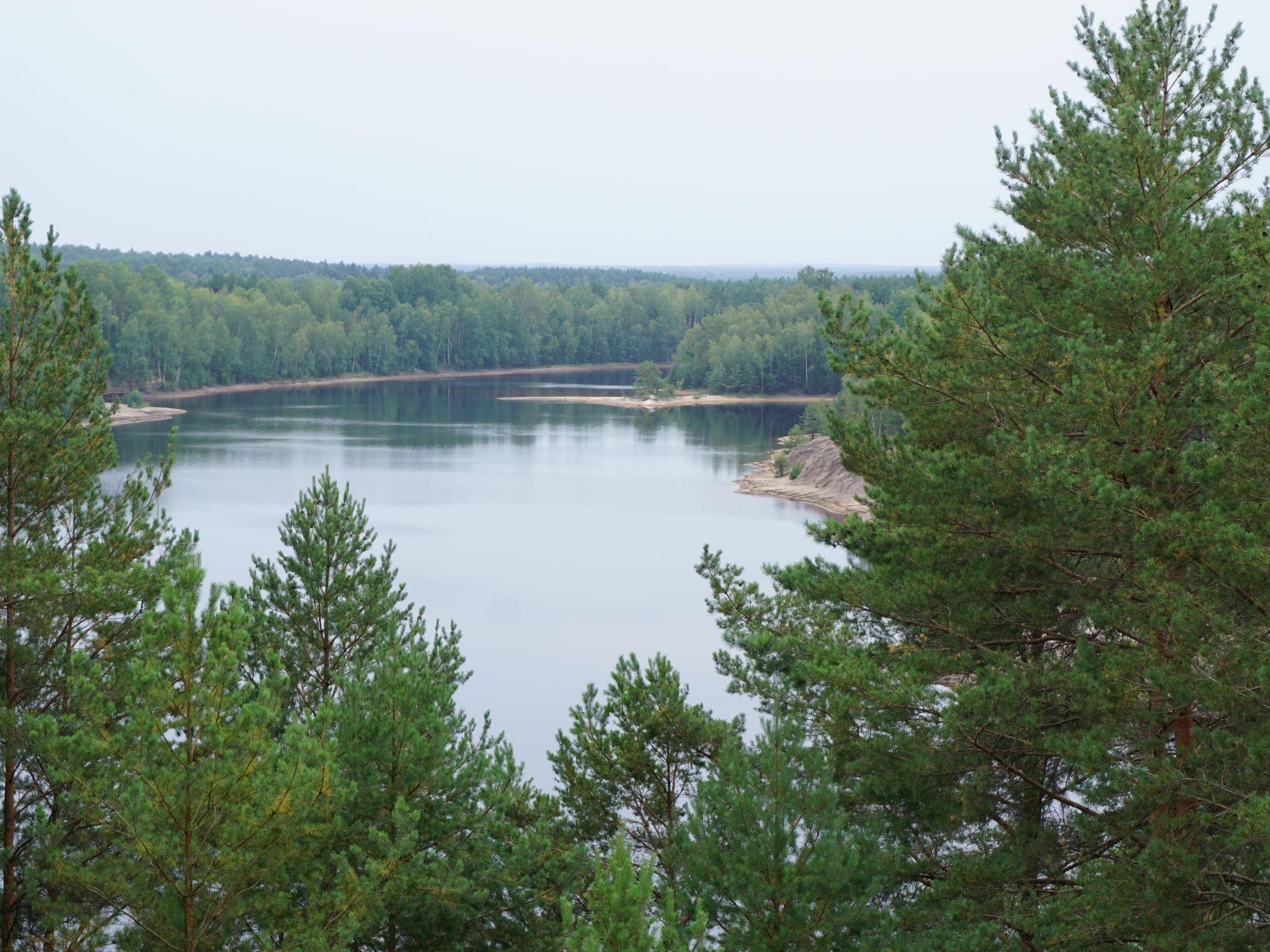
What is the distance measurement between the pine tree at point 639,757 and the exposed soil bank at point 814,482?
37964 millimetres

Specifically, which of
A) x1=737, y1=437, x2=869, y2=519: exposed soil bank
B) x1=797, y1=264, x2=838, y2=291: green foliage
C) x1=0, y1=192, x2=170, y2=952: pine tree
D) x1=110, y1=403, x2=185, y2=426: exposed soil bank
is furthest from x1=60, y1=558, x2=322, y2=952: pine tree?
x1=797, y1=264, x2=838, y2=291: green foliage

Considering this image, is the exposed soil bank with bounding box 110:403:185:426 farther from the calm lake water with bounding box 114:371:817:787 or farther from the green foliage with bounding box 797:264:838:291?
the green foliage with bounding box 797:264:838:291

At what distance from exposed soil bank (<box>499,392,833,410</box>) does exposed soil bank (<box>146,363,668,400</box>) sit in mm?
16045

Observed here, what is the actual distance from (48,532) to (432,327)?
102m

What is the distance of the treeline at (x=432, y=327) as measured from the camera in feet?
281

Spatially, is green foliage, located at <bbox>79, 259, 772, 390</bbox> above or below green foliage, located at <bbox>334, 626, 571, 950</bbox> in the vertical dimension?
above

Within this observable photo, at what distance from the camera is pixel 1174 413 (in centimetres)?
779

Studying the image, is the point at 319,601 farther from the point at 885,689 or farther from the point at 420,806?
the point at 885,689

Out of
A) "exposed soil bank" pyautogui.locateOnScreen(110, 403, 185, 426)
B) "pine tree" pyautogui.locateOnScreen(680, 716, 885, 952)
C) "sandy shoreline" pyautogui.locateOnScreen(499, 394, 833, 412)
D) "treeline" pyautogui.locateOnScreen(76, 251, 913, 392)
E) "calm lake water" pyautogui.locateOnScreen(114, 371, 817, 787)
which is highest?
"treeline" pyautogui.locateOnScreen(76, 251, 913, 392)

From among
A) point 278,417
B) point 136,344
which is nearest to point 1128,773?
point 278,417

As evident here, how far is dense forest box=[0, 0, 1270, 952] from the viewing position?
6.80 m

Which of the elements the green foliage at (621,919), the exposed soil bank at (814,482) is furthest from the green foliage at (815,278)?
the green foliage at (621,919)

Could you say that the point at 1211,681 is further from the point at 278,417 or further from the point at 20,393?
the point at 278,417

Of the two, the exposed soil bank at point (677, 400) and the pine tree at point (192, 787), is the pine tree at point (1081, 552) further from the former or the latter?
the exposed soil bank at point (677, 400)
